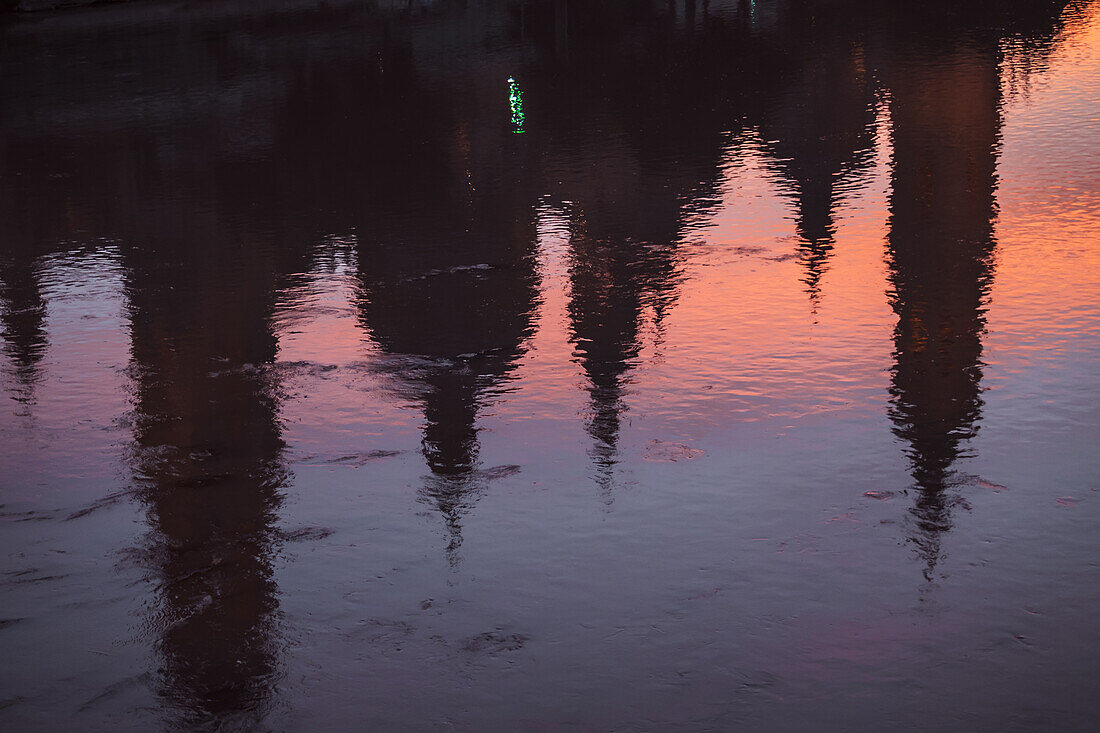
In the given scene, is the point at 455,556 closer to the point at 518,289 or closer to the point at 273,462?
the point at 273,462

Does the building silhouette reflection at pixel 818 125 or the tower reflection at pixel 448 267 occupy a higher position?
the building silhouette reflection at pixel 818 125

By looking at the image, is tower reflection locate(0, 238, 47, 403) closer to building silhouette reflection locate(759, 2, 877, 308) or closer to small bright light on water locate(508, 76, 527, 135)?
building silhouette reflection locate(759, 2, 877, 308)

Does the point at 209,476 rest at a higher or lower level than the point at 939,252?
lower

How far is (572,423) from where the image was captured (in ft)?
23.1

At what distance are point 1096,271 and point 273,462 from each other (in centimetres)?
581

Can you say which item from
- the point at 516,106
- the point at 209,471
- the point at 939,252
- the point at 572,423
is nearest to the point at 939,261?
the point at 939,252

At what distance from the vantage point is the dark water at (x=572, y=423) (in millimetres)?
4730

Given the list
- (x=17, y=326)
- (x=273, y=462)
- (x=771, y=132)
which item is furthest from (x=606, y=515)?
(x=771, y=132)

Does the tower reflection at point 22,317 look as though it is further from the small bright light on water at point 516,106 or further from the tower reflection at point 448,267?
the small bright light on water at point 516,106

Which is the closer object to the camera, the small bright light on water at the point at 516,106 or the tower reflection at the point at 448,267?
the tower reflection at the point at 448,267

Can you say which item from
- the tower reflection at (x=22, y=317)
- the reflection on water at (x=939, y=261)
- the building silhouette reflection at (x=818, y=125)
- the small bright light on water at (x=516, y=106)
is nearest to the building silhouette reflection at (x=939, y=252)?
the reflection on water at (x=939, y=261)

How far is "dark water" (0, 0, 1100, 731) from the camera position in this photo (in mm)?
4730

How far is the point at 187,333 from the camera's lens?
29.8 feet

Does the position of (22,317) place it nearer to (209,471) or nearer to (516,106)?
(209,471)
